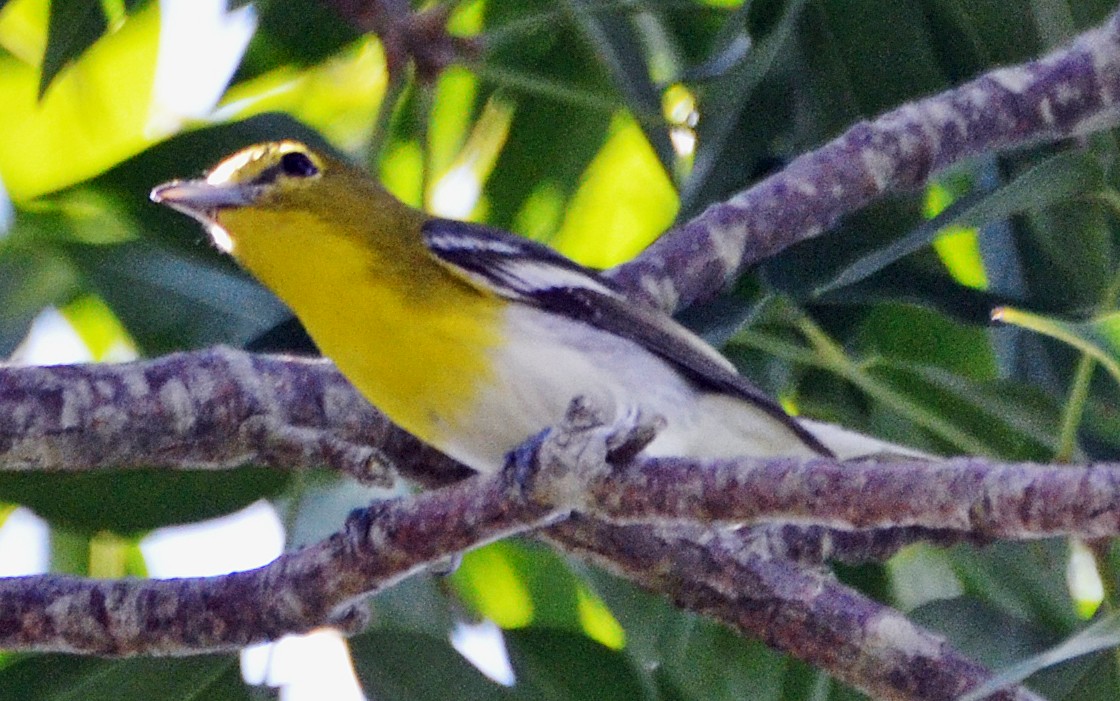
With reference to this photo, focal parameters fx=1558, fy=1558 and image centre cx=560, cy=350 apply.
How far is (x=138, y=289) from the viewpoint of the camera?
251 centimetres

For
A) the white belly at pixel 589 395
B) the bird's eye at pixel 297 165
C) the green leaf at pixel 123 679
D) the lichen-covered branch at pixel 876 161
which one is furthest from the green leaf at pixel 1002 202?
the green leaf at pixel 123 679

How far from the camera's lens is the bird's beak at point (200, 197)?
2484 millimetres

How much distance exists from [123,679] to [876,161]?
1.47 metres

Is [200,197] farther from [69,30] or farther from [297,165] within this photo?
[69,30]

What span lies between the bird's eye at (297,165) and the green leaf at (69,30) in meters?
0.38

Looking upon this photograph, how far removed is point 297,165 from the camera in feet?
8.88

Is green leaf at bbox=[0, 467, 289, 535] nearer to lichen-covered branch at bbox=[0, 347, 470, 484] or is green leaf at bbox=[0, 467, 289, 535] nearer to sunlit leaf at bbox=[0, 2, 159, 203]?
lichen-covered branch at bbox=[0, 347, 470, 484]

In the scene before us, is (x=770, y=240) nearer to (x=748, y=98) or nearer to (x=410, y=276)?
(x=748, y=98)

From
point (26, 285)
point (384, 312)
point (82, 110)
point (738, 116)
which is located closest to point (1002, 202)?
point (738, 116)

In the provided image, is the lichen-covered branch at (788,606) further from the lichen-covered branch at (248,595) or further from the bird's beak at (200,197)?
the bird's beak at (200,197)

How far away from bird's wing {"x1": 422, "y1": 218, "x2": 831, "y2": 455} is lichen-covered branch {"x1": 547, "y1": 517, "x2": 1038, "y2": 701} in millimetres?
291

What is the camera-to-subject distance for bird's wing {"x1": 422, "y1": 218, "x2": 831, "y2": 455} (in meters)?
2.48

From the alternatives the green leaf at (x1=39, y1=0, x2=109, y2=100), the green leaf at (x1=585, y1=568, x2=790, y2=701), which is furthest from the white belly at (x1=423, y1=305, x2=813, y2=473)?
the green leaf at (x1=39, y1=0, x2=109, y2=100)

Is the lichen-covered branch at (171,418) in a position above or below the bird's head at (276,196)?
below
